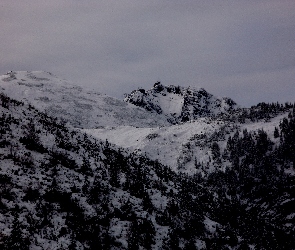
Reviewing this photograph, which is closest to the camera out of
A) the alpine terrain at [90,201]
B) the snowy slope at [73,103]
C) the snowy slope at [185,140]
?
the alpine terrain at [90,201]

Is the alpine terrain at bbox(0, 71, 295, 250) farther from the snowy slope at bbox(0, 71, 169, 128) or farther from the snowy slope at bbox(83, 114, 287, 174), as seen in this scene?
the snowy slope at bbox(0, 71, 169, 128)

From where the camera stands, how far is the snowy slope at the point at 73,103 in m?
150

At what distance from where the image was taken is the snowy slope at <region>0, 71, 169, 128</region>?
14975cm

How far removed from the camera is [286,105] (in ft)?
360

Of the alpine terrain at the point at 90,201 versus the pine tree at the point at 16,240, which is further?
the alpine terrain at the point at 90,201

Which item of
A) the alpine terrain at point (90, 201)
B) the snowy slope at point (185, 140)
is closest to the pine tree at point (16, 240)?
the alpine terrain at point (90, 201)

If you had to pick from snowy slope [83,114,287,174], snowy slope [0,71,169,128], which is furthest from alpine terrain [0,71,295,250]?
snowy slope [0,71,169,128]

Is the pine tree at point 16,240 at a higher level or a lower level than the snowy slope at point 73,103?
lower

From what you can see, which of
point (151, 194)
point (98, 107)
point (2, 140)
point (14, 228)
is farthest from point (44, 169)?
point (98, 107)

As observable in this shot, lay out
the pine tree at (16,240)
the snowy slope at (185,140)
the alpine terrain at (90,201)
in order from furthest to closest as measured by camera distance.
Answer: the snowy slope at (185,140)
the alpine terrain at (90,201)
the pine tree at (16,240)

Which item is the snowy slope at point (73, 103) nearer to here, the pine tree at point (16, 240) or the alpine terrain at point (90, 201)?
the alpine terrain at point (90, 201)

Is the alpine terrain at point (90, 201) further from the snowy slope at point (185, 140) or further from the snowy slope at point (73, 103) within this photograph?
the snowy slope at point (73, 103)

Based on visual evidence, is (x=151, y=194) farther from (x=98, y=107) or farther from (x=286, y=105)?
(x=98, y=107)

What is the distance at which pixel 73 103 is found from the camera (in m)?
167
